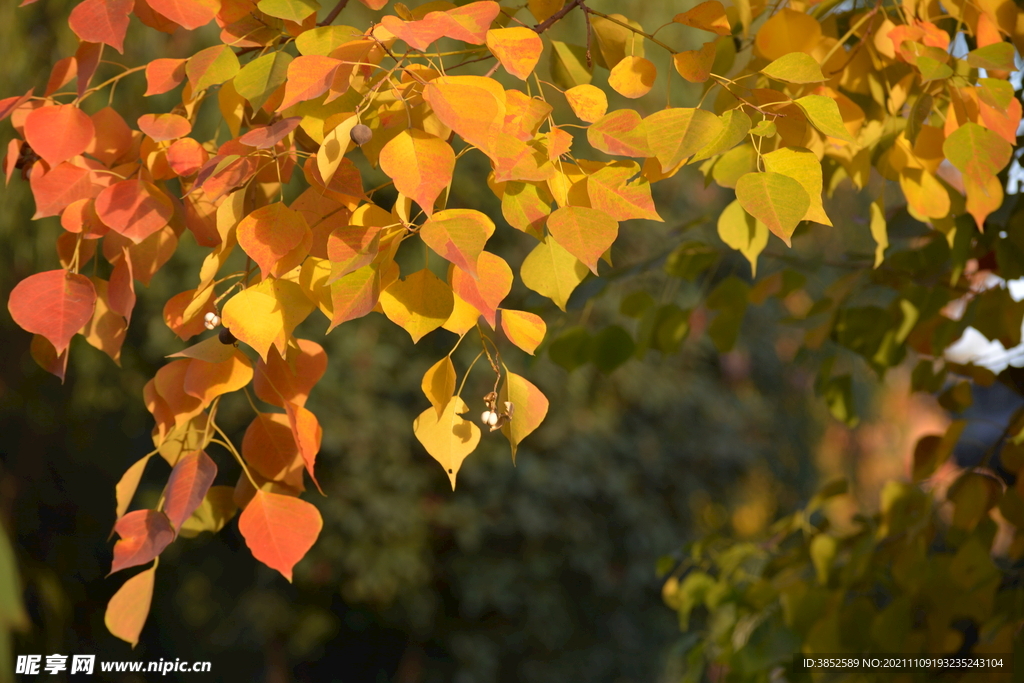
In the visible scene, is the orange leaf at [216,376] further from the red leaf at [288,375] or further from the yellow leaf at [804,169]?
the yellow leaf at [804,169]

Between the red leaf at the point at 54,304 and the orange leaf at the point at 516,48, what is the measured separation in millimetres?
263

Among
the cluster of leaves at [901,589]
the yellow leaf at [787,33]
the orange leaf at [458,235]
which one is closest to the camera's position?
the orange leaf at [458,235]

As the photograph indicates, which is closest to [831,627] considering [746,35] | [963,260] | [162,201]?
[963,260]

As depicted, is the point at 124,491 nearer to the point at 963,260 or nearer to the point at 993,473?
the point at 963,260

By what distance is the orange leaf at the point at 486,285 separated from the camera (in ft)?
1.16

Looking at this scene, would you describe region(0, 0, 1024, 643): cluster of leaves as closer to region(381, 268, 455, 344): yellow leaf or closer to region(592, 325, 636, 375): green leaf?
region(381, 268, 455, 344): yellow leaf

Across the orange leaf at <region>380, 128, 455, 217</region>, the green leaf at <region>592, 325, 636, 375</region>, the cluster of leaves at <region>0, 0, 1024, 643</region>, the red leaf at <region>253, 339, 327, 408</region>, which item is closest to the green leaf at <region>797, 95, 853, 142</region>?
the cluster of leaves at <region>0, 0, 1024, 643</region>

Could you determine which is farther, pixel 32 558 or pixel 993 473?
pixel 32 558

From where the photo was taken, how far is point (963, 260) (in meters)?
0.69

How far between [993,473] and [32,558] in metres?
2.23

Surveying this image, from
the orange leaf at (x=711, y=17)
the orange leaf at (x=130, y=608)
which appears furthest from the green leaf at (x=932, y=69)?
the orange leaf at (x=130, y=608)

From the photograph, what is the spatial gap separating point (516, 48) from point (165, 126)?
22cm

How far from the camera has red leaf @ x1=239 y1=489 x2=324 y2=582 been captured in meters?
0.42

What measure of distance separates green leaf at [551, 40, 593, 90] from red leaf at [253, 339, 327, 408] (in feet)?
0.90
